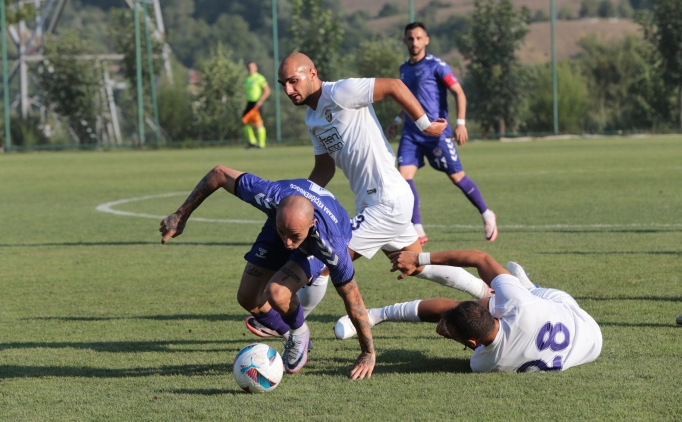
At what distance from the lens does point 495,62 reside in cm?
3347

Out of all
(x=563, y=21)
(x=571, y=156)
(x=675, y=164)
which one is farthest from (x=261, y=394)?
(x=563, y=21)

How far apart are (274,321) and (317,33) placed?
29.4m

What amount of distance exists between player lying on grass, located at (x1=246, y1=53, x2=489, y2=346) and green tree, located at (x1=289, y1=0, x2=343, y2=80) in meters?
28.0

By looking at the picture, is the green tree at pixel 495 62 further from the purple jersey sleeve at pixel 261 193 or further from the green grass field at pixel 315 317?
the purple jersey sleeve at pixel 261 193

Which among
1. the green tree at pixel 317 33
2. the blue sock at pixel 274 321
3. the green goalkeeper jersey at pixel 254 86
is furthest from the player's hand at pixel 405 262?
the green tree at pixel 317 33

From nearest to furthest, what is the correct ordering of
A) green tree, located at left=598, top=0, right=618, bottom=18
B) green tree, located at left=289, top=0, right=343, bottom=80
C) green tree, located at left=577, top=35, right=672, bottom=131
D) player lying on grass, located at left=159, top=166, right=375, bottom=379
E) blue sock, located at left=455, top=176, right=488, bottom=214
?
1. player lying on grass, located at left=159, top=166, right=375, bottom=379
2. blue sock, located at left=455, top=176, right=488, bottom=214
3. green tree, located at left=577, top=35, right=672, bottom=131
4. green tree, located at left=289, top=0, right=343, bottom=80
5. green tree, located at left=598, top=0, right=618, bottom=18

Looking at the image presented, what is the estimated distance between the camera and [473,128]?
34.3m

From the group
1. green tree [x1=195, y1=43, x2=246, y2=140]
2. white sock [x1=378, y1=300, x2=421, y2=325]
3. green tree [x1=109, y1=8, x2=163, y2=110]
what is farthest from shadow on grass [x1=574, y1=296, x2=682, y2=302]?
green tree [x1=109, y1=8, x2=163, y2=110]

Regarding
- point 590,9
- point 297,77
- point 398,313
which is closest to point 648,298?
point 398,313

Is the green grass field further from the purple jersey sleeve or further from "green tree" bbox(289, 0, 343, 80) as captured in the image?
"green tree" bbox(289, 0, 343, 80)

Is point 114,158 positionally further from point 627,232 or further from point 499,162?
point 627,232

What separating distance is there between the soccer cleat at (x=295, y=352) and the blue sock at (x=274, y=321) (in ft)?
1.12

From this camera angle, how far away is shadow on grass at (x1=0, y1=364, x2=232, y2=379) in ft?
18.2

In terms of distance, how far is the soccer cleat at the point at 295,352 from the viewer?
218 inches
